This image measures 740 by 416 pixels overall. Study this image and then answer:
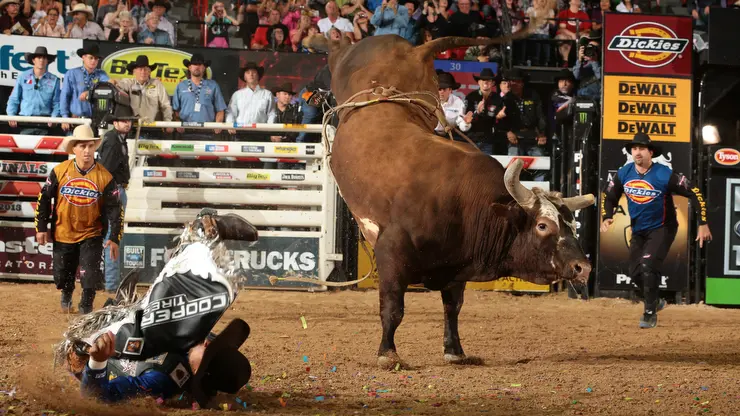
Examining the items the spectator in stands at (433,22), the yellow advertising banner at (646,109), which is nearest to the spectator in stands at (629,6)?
the spectator in stands at (433,22)

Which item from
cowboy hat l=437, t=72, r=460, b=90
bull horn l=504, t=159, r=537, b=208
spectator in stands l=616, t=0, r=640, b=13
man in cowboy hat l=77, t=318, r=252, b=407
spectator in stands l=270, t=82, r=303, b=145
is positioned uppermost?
spectator in stands l=616, t=0, r=640, b=13

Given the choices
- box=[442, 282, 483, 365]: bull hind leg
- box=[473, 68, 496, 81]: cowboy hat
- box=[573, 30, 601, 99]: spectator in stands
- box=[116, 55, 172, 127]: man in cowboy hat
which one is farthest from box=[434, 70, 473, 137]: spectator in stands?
box=[442, 282, 483, 365]: bull hind leg

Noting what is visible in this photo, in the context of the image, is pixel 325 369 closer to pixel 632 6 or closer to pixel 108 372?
pixel 108 372

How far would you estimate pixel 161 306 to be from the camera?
4.27 metres

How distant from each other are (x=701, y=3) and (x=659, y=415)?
12390 millimetres

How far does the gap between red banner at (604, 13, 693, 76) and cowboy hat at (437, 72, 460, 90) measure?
1982mm

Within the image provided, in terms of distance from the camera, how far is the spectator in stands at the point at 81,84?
39.1ft

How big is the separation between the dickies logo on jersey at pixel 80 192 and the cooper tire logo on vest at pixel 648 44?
20.0 feet

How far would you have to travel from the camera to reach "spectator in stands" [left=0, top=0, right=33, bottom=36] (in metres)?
13.3

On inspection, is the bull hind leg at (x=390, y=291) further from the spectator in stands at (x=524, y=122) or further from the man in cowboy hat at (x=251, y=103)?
the man in cowboy hat at (x=251, y=103)

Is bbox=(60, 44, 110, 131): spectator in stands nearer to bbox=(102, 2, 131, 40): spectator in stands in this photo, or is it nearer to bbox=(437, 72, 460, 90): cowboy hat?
bbox=(102, 2, 131, 40): spectator in stands

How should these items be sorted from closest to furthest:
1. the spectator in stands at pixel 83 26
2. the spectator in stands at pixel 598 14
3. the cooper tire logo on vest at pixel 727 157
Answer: the cooper tire logo on vest at pixel 727 157 → the spectator in stands at pixel 83 26 → the spectator in stands at pixel 598 14

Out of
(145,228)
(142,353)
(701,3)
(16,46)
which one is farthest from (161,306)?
(701,3)

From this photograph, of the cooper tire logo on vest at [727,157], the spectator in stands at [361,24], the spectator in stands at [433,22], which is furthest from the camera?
the spectator in stands at [433,22]
